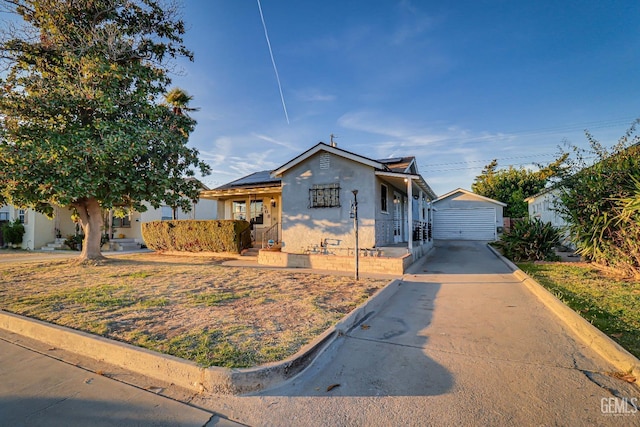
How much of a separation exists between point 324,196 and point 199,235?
7049 millimetres

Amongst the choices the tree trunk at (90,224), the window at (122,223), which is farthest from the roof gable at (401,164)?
the window at (122,223)

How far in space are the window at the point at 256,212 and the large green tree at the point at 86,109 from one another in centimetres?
454

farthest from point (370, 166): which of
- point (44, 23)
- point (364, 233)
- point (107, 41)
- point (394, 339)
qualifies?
point (44, 23)

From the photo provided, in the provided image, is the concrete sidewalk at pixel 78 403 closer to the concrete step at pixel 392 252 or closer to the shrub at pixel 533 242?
the concrete step at pixel 392 252

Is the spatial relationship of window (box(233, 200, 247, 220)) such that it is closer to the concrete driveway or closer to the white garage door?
the concrete driveway

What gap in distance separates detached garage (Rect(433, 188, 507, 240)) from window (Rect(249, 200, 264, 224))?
53.2 feet

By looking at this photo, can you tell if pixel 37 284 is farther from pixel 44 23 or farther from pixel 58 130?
pixel 44 23

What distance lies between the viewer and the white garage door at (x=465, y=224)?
24.2 metres

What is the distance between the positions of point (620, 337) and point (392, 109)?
1317 cm

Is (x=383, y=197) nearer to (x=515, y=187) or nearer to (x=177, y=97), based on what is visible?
(x=177, y=97)

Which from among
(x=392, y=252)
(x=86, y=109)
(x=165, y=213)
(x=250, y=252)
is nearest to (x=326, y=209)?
(x=392, y=252)

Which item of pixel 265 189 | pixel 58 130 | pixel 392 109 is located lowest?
pixel 265 189

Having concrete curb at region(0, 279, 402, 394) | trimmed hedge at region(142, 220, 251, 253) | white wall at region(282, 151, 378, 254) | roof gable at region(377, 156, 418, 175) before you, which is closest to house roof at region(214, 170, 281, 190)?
trimmed hedge at region(142, 220, 251, 253)

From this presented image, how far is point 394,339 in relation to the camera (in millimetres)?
4195
